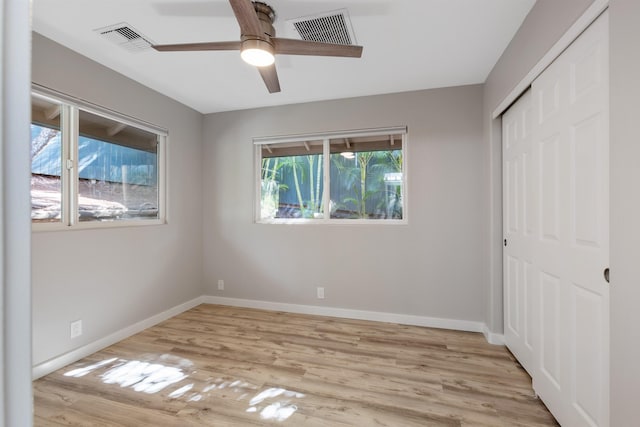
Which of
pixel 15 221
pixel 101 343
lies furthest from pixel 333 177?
pixel 15 221

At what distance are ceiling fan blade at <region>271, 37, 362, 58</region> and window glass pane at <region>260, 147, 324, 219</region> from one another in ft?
5.80

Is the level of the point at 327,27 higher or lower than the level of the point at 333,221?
higher

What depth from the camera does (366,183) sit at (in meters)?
3.41

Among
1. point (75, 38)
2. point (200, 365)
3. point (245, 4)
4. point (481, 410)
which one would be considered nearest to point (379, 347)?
point (481, 410)

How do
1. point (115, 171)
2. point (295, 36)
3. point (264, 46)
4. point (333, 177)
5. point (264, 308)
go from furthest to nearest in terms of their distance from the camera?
point (264, 308)
point (333, 177)
point (115, 171)
point (295, 36)
point (264, 46)

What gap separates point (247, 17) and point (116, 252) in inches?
95.4

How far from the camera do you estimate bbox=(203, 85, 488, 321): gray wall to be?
3.01m

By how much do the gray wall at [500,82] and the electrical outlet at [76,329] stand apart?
363 centimetres

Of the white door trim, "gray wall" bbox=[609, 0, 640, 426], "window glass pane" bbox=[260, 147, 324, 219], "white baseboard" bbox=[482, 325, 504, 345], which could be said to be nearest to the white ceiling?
the white door trim

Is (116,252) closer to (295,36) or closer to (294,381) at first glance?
(294,381)

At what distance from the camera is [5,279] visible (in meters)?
0.30

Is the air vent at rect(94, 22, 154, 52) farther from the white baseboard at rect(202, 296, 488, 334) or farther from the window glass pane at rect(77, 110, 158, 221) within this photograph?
the white baseboard at rect(202, 296, 488, 334)

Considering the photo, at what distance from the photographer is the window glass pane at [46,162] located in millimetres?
2236

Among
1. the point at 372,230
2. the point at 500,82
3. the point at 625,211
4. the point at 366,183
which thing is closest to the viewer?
the point at 625,211
